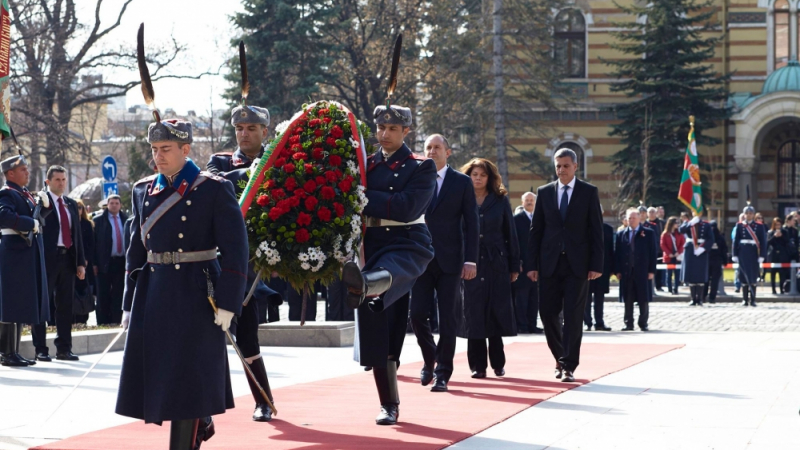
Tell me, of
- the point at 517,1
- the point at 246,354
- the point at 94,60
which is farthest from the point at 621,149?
the point at 246,354

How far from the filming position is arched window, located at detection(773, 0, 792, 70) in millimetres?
42250

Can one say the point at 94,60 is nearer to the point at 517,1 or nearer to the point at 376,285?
the point at 517,1

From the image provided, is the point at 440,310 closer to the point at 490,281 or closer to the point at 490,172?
the point at 490,281

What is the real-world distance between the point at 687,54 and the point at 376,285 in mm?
34747

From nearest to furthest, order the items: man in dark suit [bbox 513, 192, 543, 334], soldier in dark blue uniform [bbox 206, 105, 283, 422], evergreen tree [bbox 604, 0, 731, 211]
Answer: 1. soldier in dark blue uniform [bbox 206, 105, 283, 422]
2. man in dark suit [bbox 513, 192, 543, 334]
3. evergreen tree [bbox 604, 0, 731, 211]

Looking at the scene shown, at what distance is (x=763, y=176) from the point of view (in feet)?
142

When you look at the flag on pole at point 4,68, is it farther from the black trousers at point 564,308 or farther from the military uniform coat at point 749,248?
the military uniform coat at point 749,248

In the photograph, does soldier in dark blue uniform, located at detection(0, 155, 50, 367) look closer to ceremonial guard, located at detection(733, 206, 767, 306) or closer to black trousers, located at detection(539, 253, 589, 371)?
black trousers, located at detection(539, 253, 589, 371)

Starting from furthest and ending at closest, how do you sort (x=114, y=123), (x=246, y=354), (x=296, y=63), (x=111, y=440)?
(x=114, y=123), (x=296, y=63), (x=246, y=354), (x=111, y=440)

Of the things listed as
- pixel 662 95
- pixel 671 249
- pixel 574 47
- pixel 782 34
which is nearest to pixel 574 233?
pixel 671 249

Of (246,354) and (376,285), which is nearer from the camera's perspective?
(376,285)

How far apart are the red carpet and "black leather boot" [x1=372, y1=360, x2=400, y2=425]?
0.11 meters

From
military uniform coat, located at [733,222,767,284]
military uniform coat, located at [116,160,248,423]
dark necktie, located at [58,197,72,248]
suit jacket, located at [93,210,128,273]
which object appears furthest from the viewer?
military uniform coat, located at [733,222,767,284]

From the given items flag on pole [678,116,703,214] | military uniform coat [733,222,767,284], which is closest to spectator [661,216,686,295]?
flag on pole [678,116,703,214]
